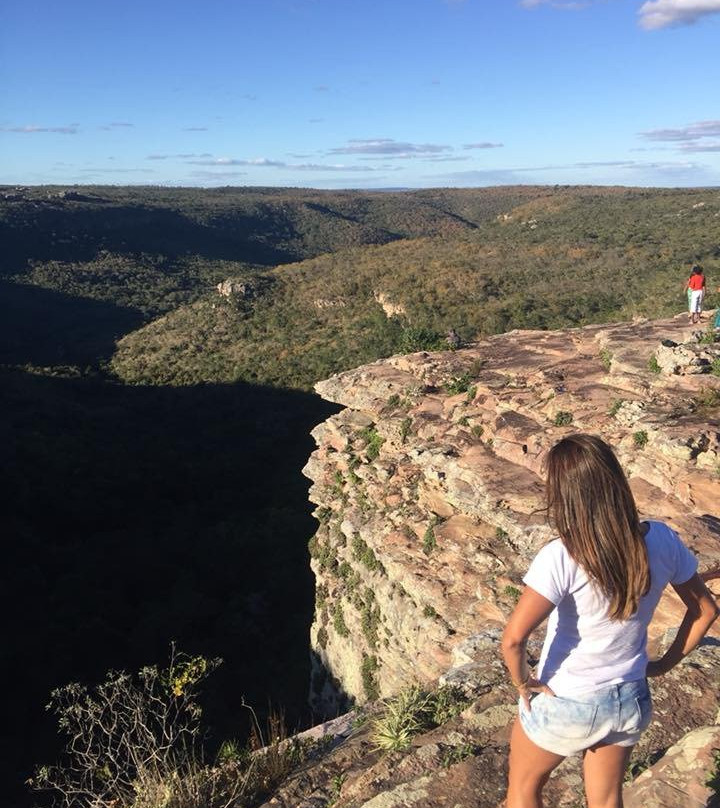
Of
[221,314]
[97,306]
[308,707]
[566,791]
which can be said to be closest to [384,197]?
[97,306]

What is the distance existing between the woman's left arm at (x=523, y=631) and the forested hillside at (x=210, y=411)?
1487 centimetres

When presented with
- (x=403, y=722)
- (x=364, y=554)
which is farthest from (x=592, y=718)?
(x=364, y=554)

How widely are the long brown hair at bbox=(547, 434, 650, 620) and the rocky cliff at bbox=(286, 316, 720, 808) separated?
7.17 ft

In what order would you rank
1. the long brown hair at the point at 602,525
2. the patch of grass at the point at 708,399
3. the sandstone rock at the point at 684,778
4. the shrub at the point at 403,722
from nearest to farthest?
1. the long brown hair at the point at 602,525
2. the sandstone rock at the point at 684,778
3. the shrub at the point at 403,722
4. the patch of grass at the point at 708,399

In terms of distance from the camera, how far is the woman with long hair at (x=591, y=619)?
98.4 inches

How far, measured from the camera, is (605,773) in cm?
283

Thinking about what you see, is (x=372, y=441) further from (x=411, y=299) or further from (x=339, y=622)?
(x=411, y=299)

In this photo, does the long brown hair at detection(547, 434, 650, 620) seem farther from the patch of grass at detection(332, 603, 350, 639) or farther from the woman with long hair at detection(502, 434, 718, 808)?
the patch of grass at detection(332, 603, 350, 639)

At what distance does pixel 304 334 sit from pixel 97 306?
87.4ft

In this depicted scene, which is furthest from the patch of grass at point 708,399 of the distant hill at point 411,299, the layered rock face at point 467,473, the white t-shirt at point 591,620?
the distant hill at point 411,299

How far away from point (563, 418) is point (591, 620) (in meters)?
8.77

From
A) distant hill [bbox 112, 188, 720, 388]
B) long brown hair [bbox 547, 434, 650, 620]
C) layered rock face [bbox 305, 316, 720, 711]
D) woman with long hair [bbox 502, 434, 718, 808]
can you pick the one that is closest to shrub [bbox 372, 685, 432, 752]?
layered rock face [bbox 305, 316, 720, 711]

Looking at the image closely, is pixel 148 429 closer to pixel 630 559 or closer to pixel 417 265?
pixel 417 265

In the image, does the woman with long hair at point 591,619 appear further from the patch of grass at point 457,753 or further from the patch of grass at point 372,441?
the patch of grass at point 372,441
